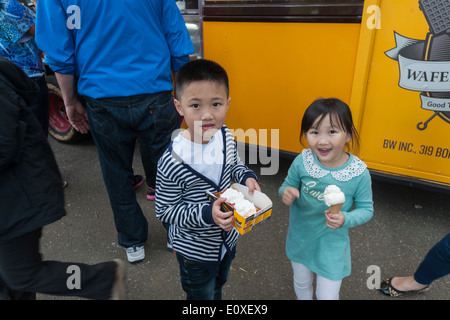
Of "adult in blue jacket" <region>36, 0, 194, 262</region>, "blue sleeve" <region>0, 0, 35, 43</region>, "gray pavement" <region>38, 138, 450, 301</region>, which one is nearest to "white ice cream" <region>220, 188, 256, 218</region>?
"adult in blue jacket" <region>36, 0, 194, 262</region>

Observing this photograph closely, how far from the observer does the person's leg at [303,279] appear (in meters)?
1.73

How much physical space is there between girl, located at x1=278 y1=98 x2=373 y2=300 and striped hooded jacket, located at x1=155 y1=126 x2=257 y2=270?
0.93 ft

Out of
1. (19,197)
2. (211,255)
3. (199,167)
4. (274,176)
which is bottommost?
(274,176)

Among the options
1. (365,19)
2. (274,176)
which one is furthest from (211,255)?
(274,176)

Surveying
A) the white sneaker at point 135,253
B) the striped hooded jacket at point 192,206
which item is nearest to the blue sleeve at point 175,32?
the striped hooded jacket at point 192,206

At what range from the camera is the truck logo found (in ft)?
7.06

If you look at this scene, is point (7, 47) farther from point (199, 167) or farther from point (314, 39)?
point (314, 39)

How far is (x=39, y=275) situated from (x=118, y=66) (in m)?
1.19

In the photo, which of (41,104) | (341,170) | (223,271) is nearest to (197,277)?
(223,271)

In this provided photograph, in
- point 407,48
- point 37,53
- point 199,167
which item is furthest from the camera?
point 37,53

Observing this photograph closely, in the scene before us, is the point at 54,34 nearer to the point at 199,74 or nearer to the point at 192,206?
the point at 199,74

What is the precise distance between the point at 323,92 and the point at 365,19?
1.94ft

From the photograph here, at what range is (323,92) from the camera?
2703 millimetres

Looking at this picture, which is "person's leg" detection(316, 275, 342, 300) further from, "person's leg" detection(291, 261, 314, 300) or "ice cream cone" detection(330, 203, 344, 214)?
"ice cream cone" detection(330, 203, 344, 214)
